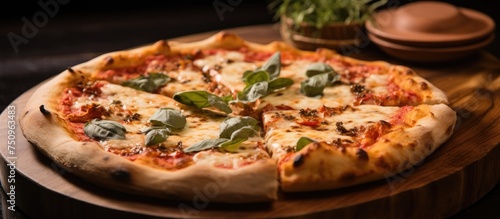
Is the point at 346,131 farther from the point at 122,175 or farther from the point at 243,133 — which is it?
the point at 122,175

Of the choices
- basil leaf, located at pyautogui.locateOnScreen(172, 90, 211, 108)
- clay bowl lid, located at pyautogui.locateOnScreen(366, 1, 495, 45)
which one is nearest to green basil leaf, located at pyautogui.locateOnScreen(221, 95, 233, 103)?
basil leaf, located at pyautogui.locateOnScreen(172, 90, 211, 108)

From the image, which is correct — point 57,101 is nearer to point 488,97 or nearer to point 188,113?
point 188,113

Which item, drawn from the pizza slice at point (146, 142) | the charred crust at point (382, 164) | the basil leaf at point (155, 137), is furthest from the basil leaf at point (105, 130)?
the charred crust at point (382, 164)

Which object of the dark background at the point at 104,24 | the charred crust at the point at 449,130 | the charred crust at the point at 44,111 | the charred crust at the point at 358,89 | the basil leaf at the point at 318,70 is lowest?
the dark background at the point at 104,24

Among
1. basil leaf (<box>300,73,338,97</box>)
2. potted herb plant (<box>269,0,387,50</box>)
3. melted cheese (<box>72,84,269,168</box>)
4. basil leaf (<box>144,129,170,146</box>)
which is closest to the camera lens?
melted cheese (<box>72,84,269,168</box>)

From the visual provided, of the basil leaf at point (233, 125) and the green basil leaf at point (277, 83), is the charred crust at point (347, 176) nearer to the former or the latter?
the basil leaf at point (233, 125)

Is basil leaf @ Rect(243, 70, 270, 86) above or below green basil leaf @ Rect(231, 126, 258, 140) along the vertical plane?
below

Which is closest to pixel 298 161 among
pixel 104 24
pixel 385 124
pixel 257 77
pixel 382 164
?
pixel 382 164

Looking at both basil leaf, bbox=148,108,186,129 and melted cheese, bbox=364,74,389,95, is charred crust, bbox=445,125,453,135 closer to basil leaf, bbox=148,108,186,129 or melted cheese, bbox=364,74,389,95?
melted cheese, bbox=364,74,389,95
